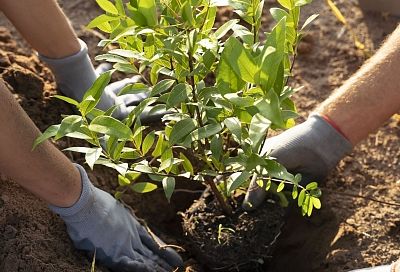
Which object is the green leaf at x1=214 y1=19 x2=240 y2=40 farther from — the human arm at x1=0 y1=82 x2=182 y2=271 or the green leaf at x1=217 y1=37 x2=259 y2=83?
the human arm at x1=0 y1=82 x2=182 y2=271

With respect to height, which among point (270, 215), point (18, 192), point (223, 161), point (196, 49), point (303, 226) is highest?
point (196, 49)

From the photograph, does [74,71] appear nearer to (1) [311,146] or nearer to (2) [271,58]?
(1) [311,146]

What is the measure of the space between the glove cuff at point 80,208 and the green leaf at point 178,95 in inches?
17.3

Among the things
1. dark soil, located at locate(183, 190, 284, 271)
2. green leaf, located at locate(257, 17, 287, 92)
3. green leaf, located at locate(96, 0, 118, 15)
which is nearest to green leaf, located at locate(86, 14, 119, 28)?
green leaf, located at locate(96, 0, 118, 15)

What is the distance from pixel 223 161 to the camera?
4.65ft

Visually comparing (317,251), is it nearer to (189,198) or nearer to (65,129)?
(189,198)

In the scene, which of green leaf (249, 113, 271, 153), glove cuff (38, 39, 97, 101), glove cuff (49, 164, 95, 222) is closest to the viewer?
green leaf (249, 113, 271, 153)

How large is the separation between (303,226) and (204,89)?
0.69 m

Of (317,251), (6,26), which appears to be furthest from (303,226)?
(6,26)

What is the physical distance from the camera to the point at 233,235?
1.65m

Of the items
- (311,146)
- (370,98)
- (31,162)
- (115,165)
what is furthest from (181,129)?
(370,98)

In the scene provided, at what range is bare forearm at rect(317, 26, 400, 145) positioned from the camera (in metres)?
1.73

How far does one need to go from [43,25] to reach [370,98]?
98 cm

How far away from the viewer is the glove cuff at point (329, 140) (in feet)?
5.76
